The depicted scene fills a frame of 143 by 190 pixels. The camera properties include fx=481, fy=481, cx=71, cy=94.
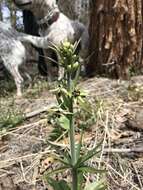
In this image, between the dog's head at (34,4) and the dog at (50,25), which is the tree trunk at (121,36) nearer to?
the dog at (50,25)

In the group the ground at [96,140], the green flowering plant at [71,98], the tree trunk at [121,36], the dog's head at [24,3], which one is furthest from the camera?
the dog's head at [24,3]

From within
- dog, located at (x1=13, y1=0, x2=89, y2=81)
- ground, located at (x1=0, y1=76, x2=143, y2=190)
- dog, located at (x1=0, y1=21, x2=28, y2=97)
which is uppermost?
dog, located at (x1=13, y1=0, x2=89, y2=81)

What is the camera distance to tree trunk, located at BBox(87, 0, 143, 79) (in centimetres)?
470

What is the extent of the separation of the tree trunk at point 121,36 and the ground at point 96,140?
608mm

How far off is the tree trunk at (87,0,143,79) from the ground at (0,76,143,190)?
1.99 ft

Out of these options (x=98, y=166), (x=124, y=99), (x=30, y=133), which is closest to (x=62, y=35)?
(x=124, y=99)

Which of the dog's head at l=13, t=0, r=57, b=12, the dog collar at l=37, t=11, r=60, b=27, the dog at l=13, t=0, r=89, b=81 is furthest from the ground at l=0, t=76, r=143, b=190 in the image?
the dog's head at l=13, t=0, r=57, b=12

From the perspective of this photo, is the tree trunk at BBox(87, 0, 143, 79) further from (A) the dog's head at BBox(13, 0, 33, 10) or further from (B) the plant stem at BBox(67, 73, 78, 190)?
(B) the plant stem at BBox(67, 73, 78, 190)

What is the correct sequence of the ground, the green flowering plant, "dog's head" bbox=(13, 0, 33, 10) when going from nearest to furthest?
the green flowering plant, the ground, "dog's head" bbox=(13, 0, 33, 10)

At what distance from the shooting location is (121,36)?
4.72m

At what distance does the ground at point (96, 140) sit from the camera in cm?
270

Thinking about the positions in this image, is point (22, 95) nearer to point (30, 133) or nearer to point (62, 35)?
point (62, 35)

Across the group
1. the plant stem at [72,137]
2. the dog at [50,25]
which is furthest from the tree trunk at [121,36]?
the plant stem at [72,137]

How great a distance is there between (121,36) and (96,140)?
1943 millimetres
